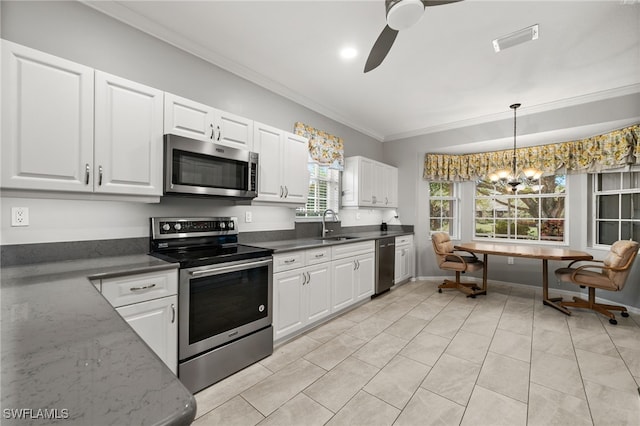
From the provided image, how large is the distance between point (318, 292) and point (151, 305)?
1606 mm

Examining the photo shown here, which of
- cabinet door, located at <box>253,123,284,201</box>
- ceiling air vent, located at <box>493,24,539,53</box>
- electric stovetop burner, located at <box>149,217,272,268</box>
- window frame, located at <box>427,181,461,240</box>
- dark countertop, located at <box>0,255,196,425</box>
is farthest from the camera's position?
window frame, located at <box>427,181,461,240</box>

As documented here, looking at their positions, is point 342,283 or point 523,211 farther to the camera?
point 523,211

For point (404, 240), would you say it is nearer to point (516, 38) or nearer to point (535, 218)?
point (535, 218)

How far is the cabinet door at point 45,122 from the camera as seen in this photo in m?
1.49

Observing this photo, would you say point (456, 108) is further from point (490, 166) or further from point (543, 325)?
point (543, 325)

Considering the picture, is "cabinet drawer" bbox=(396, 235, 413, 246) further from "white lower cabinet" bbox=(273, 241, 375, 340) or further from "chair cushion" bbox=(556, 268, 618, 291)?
"chair cushion" bbox=(556, 268, 618, 291)

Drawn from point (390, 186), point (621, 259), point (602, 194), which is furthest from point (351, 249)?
point (602, 194)

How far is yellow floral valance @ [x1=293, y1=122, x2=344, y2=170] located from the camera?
11.8 ft

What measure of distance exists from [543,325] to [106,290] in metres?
4.06

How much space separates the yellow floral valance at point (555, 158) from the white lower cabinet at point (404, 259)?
131 cm

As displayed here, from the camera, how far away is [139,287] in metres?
1.67

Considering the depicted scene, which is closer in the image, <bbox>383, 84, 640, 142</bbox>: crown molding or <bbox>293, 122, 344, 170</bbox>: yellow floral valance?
<bbox>383, 84, 640, 142</bbox>: crown molding

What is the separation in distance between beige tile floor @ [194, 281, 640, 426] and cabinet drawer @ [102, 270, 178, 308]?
78 cm

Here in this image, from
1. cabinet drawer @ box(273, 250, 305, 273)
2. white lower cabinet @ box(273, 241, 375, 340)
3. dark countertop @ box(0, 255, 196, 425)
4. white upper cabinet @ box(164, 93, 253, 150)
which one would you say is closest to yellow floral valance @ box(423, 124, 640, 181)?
white lower cabinet @ box(273, 241, 375, 340)
